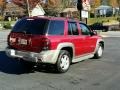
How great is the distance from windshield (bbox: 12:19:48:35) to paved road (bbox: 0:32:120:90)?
130cm

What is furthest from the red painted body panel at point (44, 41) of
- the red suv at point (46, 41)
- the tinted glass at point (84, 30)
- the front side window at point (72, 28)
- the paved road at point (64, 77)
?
the paved road at point (64, 77)

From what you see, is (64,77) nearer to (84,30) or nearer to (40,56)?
(40,56)

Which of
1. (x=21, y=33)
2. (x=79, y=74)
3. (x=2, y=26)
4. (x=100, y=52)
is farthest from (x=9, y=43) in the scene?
(x=2, y=26)

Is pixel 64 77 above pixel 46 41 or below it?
below

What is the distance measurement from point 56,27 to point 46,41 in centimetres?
79

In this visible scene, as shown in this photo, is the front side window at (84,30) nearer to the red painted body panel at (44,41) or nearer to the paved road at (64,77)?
the red painted body panel at (44,41)

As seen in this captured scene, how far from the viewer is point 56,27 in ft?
36.9

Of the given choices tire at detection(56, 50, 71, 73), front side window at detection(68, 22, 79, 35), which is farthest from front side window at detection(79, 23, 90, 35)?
tire at detection(56, 50, 71, 73)

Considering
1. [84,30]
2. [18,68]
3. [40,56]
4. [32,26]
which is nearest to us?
[40,56]

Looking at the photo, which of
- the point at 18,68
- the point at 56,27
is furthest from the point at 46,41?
the point at 18,68

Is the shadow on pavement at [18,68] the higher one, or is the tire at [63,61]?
the tire at [63,61]

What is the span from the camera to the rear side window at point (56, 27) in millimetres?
11000

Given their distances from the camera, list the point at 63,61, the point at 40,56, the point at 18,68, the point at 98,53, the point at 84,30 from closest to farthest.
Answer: the point at 40,56
the point at 63,61
the point at 18,68
the point at 84,30
the point at 98,53

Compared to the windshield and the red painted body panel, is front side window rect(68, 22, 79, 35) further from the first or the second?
the windshield
